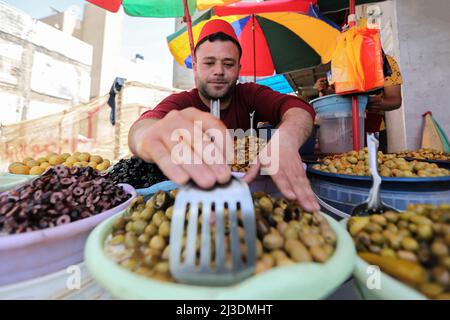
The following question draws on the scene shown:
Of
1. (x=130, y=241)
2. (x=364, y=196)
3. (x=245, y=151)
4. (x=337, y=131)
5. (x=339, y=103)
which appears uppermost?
(x=339, y=103)

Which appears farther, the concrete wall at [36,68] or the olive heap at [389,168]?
the concrete wall at [36,68]

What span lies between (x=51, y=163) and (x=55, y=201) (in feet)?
5.47

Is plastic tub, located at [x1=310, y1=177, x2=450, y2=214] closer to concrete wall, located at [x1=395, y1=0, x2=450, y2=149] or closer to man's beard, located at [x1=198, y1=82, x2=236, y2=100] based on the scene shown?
man's beard, located at [x1=198, y1=82, x2=236, y2=100]

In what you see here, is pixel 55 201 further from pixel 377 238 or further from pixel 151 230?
pixel 377 238

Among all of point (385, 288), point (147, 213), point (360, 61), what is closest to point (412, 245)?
point (385, 288)

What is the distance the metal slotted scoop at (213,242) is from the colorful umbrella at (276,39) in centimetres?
368

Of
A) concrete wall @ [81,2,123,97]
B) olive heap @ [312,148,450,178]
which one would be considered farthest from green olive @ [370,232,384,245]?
concrete wall @ [81,2,123,97]

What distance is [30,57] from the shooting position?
889 cm

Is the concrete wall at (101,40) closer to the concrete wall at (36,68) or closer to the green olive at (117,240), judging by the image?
the concrete wall at (36,68)

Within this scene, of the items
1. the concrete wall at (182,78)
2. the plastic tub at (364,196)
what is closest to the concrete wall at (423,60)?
the plastic tub at (364,196)

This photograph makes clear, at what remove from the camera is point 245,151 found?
5.31 ft

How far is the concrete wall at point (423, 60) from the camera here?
2.88m
